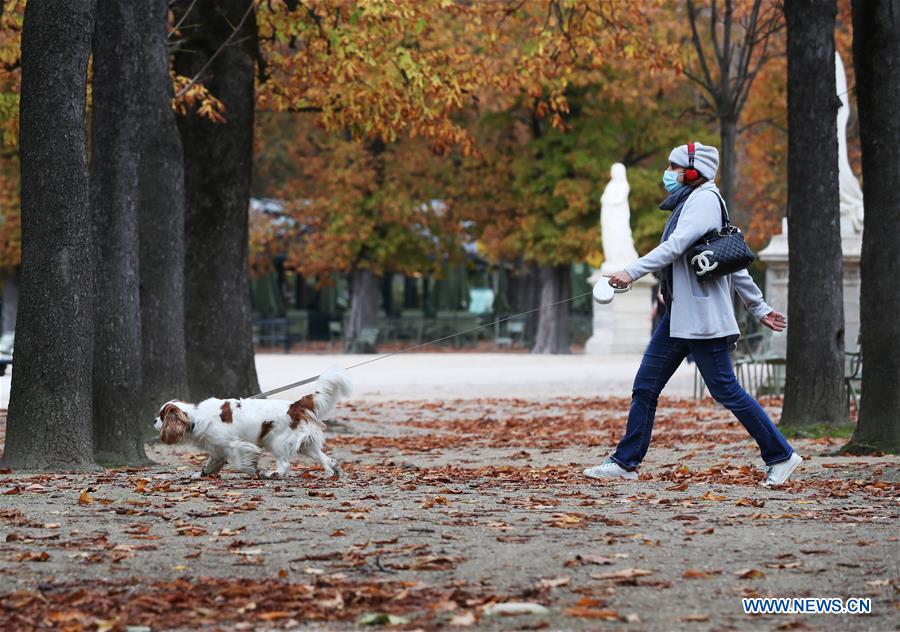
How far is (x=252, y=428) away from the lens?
35.7 ft

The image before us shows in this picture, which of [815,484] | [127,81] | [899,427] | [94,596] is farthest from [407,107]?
[94,596]

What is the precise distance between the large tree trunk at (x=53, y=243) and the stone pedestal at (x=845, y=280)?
1158 centimetres

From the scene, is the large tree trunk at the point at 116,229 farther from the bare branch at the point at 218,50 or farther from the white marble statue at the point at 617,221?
the white marble statue at the point at 617,221

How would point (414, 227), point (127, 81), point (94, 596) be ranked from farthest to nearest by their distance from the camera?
point (414, 227) → point (127, 81) → point (94, 596)

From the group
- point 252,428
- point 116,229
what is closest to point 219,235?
point 116,229

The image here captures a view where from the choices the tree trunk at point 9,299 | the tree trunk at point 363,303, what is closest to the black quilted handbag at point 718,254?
the tree trunk at point 363,303

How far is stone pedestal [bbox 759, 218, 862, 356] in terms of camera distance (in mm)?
20922

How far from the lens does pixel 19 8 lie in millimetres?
17203

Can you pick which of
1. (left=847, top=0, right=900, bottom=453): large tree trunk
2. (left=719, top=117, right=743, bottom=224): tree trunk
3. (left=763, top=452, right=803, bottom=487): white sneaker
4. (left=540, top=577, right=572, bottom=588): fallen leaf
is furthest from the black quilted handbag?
(left=719, top=117, right=743, bottom=224): tree trunk

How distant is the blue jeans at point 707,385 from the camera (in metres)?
9.69

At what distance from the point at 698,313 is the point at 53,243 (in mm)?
4299

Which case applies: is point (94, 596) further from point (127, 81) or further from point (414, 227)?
point (414, 227)

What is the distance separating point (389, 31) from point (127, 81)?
7.03m

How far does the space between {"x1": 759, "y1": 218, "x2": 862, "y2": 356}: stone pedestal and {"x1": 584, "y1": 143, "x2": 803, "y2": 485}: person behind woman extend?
10.2 metres
